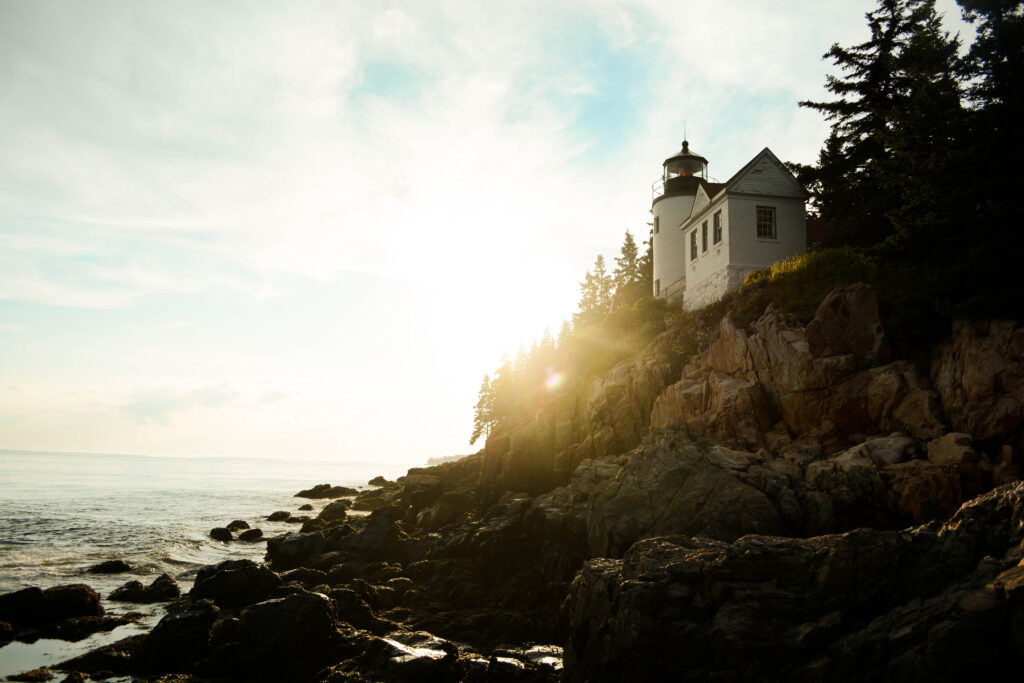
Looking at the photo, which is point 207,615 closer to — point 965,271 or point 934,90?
point 965,271

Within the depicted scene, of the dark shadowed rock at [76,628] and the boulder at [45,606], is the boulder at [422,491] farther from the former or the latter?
the dark shadowed rock at [76,628]

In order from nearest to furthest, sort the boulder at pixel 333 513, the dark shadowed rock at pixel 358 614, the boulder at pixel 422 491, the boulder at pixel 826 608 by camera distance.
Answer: the boulder at pixel 826 608 < the dark shadowed rock at pixel 358 614 < the boulder at pixel 422 491 < the boulder at pixel 333 513

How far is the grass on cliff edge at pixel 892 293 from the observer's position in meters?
15.9

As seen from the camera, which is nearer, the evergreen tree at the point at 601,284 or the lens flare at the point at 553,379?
the lens flare at the point at 553,379

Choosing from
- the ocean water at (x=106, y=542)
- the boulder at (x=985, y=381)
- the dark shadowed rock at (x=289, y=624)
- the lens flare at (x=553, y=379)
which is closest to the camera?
the dark shadowed rock at (x=289, y=624)

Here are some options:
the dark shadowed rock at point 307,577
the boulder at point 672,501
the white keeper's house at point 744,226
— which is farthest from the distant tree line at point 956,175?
the dark shadowed rock at point 307,577

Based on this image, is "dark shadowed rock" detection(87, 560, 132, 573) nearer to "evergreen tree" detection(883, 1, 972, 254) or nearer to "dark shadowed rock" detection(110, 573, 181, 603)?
"dark shadowed rock" detection(110, 573, 181, 603)

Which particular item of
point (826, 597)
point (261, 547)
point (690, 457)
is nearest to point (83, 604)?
point (261, 547)

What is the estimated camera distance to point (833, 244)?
27078 millimetres

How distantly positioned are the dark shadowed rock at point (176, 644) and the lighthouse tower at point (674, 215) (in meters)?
31.9

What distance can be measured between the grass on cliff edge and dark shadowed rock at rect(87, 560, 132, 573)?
2575 cm

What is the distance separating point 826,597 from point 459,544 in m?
13.9

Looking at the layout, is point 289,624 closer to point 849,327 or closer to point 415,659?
point 415,659

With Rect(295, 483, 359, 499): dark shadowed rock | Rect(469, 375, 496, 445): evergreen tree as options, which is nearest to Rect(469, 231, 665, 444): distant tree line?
Rect(469, 375, 496, 445): evergreen tree
